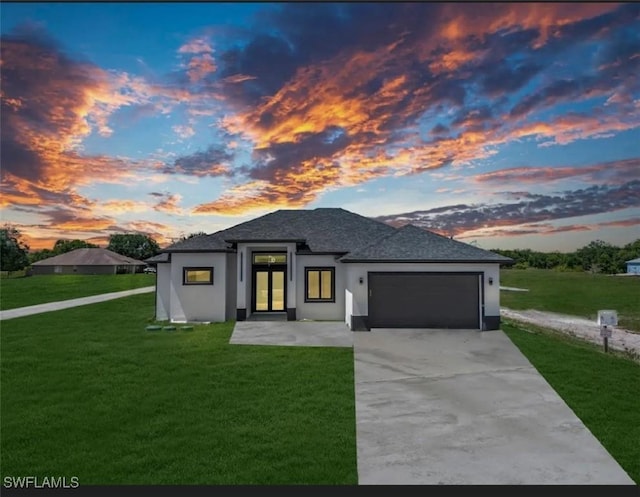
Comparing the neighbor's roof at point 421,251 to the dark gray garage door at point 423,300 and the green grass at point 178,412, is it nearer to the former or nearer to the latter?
the dark gray garage door at point 423,300

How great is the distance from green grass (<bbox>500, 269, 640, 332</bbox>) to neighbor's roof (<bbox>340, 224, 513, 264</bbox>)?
11.0m

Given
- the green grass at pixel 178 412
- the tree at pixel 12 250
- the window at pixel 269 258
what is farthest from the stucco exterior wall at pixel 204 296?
the tree at pixel 12 250

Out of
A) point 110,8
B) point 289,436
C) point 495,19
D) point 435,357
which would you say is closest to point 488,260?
point 435,357

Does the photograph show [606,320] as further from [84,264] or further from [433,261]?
[84,264]

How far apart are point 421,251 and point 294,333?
5341 millimetres

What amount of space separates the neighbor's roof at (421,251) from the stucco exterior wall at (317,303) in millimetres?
2147

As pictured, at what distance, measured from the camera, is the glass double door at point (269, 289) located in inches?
674

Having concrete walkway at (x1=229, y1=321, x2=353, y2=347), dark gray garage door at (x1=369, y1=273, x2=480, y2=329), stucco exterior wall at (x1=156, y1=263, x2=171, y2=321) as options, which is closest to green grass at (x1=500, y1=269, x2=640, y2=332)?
dark gray garage door at (x1=369, y1=273, x2=480, y2=329)

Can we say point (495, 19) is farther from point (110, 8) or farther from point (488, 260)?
point (110, 8)

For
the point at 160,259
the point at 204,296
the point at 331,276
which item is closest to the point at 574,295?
the point at 331,276

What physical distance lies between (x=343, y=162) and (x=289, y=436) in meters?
15.4

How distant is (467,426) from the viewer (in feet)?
21.7

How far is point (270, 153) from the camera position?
19062 mm

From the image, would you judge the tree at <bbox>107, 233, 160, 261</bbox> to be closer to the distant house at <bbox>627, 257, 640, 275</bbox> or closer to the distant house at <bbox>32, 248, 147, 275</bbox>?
the distant house at <bbox>32, 248, 147, 275</bbox>
